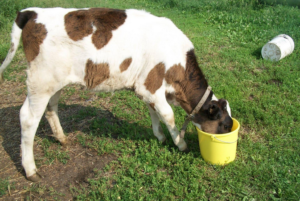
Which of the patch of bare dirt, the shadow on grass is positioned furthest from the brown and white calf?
the shadow on grass

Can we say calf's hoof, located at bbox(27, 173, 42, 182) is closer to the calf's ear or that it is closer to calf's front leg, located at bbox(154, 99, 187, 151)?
calf's front leg, located at bbox(154, 99, 187, 151)

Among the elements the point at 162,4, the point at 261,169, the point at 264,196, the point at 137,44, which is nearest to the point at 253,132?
the point at 261,169

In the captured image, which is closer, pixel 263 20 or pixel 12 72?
pixel 12 72

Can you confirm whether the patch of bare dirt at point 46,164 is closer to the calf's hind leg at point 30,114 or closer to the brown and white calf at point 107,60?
the brown and white calf at point 107,60

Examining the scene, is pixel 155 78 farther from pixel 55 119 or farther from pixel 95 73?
pixel 55 119

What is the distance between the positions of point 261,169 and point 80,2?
37.3 feet

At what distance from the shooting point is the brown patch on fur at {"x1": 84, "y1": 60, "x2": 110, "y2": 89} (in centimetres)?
366

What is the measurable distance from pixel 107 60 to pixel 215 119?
1791mm

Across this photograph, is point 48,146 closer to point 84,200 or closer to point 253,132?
point 84,200

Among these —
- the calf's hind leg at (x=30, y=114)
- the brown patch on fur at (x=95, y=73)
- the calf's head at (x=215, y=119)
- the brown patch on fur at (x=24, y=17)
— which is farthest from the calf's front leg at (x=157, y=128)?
the brown patch on fur at (x=24, y=17)

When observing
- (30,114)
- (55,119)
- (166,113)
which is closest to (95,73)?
(30,114)

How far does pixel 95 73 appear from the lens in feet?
12.2

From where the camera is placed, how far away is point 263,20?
29.7 feet

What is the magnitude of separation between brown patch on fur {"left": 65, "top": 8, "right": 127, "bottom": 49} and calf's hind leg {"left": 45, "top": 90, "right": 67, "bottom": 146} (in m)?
1.30
